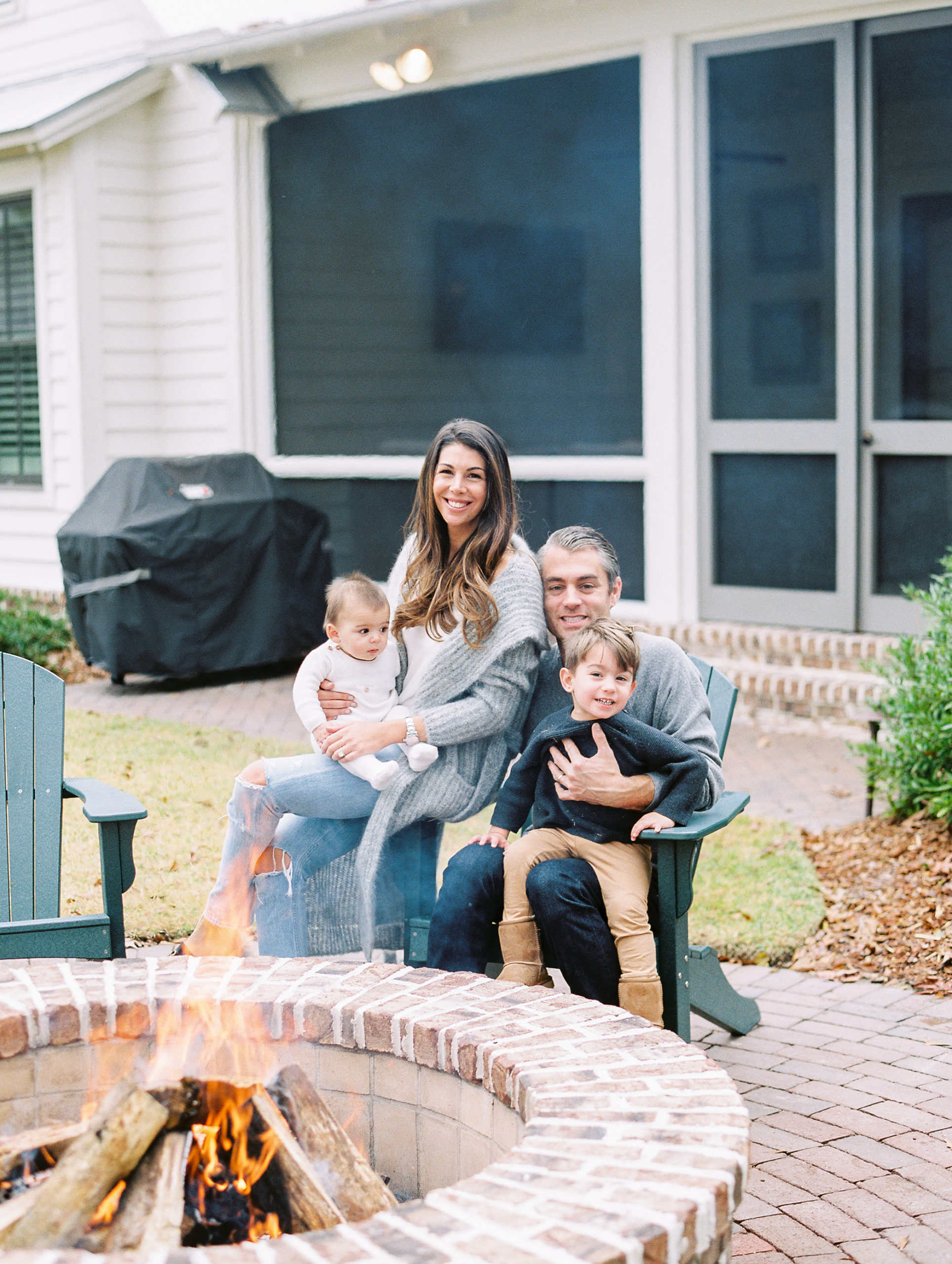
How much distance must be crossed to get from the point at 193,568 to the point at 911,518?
13.2 feet

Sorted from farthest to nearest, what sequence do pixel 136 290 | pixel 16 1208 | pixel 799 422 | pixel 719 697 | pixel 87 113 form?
pixel 136 290 < pixel 87 113 < pixel 799 422 < pixel 719 697 < pixel 16 1208

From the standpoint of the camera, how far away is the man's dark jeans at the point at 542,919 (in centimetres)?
321

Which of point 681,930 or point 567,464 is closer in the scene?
point 681,930

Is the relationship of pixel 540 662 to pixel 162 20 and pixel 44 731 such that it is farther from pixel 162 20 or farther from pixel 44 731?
pixel 162 20

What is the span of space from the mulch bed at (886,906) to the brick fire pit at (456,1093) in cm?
194

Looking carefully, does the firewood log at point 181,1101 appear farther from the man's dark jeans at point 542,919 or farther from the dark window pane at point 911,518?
the dark window pane at point 911,518

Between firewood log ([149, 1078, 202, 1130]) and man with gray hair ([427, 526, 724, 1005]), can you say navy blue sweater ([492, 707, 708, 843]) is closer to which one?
man with gray hair ([427, 526, 724, 1005])

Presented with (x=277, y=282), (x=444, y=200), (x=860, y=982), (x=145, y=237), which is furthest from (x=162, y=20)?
(x=860, y=982)

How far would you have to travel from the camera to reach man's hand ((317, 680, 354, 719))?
147 inches

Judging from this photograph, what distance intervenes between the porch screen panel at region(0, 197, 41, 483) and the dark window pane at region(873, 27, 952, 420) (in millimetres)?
6427

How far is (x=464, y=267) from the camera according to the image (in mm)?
9258

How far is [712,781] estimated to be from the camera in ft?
11.0

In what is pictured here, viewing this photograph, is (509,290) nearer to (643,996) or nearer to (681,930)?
(681,930)

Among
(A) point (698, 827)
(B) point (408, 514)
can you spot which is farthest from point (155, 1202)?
(B) point (408, 514)
